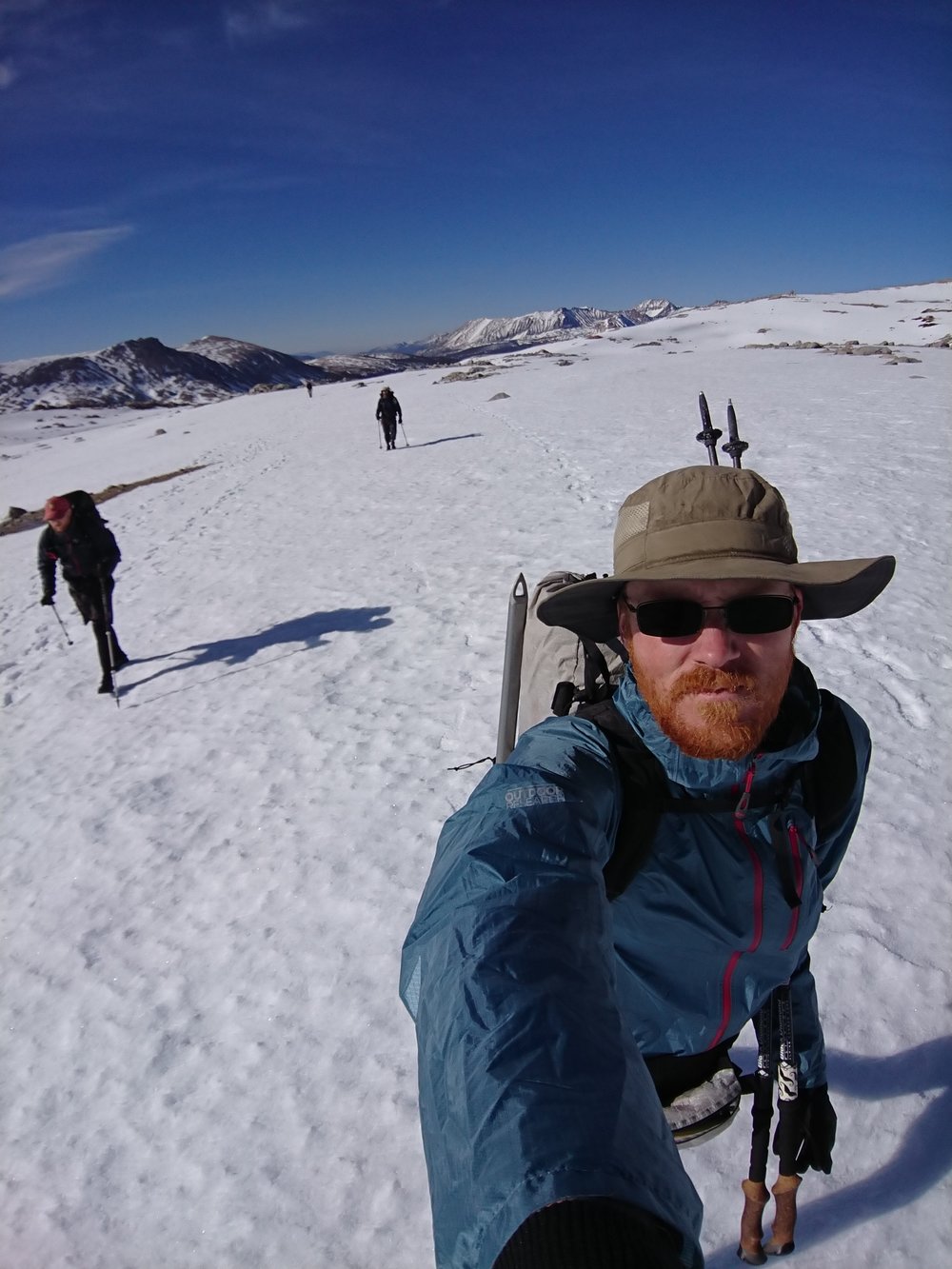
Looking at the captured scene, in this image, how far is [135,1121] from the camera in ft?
9.72

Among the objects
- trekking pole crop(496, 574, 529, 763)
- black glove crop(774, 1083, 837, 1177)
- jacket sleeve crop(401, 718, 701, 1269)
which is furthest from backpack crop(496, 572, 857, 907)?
black glove crop(774, 1083, 837, 1177)

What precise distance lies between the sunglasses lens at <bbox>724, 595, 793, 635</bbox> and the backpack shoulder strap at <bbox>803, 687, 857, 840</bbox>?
0.33 m

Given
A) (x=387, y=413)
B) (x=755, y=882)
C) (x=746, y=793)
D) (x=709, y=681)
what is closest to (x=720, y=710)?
(x=709, y=681)

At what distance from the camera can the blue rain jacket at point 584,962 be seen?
2.81 feet

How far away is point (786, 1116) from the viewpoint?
219cm

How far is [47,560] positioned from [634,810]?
24.0ft

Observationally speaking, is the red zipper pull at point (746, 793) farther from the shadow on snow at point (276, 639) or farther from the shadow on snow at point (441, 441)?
the shadow on snow at point (441, 441)

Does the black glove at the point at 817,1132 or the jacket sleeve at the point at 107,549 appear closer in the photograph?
the black glove at the point at 817,1132

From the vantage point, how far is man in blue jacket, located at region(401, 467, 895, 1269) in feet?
2.76

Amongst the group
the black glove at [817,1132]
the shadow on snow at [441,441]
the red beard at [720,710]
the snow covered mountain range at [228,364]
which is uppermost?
the snow covered mountain range at [228,364]

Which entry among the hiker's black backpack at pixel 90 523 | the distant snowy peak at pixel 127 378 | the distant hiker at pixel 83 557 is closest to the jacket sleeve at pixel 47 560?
the distant hiker at pixel 83 557

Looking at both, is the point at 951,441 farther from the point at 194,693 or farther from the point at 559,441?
the point at 194,693

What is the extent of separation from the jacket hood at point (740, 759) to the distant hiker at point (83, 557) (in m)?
6.72

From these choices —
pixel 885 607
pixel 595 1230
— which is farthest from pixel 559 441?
pixel 595 1230
